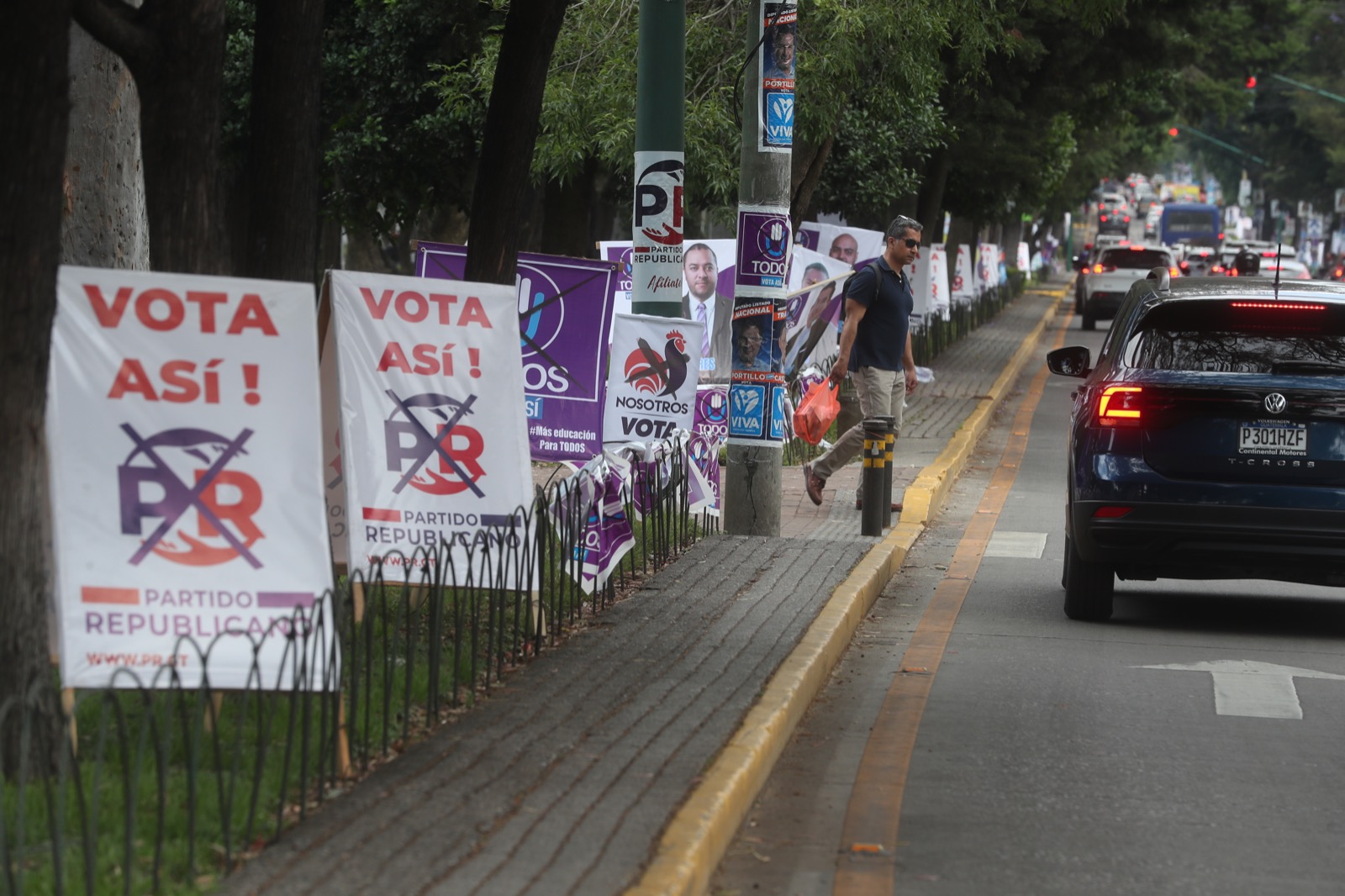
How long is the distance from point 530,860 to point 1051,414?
19.9 meters

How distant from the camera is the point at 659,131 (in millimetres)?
11547

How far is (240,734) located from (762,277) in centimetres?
664

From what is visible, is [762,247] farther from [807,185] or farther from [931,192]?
[931,192]

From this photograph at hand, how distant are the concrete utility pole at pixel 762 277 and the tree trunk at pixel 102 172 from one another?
145 inches

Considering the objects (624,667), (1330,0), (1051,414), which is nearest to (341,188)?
(1051,414)

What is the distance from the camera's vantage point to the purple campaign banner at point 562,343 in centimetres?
1155

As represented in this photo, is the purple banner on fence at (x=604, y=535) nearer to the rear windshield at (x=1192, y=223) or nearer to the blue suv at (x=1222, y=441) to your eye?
the blue suv at (x=1222, y=441)

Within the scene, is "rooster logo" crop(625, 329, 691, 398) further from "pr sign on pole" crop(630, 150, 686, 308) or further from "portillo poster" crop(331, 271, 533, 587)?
"portillo poster" crop(331, 271, 533, 587)

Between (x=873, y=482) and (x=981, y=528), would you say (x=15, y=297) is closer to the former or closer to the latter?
(x=873, y=482)

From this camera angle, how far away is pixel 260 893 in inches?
180

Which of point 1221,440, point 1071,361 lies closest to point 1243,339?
point 1221,440

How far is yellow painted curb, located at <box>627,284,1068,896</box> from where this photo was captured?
5.09 m

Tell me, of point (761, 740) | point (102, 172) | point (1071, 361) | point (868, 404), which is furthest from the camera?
point (868, 404)

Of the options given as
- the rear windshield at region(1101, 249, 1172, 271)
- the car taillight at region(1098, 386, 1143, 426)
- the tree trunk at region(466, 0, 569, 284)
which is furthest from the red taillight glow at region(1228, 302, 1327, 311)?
the rear windshield at region(1101, 249, 1172, 271)
